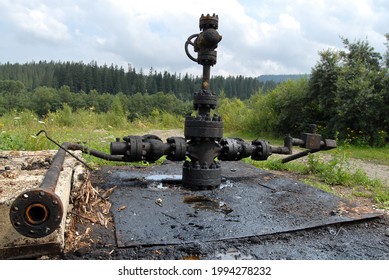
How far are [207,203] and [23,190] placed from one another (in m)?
1.33

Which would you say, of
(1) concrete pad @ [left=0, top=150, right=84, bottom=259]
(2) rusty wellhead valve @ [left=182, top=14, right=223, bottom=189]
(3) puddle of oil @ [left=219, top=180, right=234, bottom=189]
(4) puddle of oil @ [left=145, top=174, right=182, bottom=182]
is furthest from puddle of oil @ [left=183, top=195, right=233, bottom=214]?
(1) concrete pad @ [left=0, top=150, right=84, bottom=259]

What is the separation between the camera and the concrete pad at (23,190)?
75.2 inches

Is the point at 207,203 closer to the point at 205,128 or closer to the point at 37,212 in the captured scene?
the point at 205,128

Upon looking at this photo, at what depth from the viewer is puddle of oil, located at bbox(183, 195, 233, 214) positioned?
9.10 ft

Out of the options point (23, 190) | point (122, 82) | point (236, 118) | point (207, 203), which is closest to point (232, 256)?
point (207, 203)

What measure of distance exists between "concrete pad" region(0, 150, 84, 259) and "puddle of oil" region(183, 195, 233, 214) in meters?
0.91

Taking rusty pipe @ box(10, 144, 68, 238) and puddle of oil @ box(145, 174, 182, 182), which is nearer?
rusty pipe @ box(10, 144, 68, 238)

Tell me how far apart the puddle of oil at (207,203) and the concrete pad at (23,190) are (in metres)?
0.91

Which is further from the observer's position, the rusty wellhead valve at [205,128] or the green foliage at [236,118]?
the green foliage at [236,118]

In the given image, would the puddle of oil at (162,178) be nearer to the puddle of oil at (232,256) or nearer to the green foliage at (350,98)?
the puddle of oil at (232,256)

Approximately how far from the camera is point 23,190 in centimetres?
221

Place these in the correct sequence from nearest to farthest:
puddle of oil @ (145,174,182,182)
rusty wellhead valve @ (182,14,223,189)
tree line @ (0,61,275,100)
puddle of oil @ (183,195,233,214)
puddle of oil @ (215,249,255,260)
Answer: puddle of oil @ (215,249,255,260), puddle of oil @ (183,195,233,214), rusty wellhead valve @ (182,14,223,189), puddle of oil @ (145,174,182,182), tree line @ (0,61,275,100)

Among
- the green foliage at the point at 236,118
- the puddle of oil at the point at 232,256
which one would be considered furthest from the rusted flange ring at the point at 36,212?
the green foliage at the point at 236,118

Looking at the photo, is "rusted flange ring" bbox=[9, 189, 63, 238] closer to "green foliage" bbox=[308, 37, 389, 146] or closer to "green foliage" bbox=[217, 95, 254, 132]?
"green foliage" bbox=[308, 37, 389, 146]
